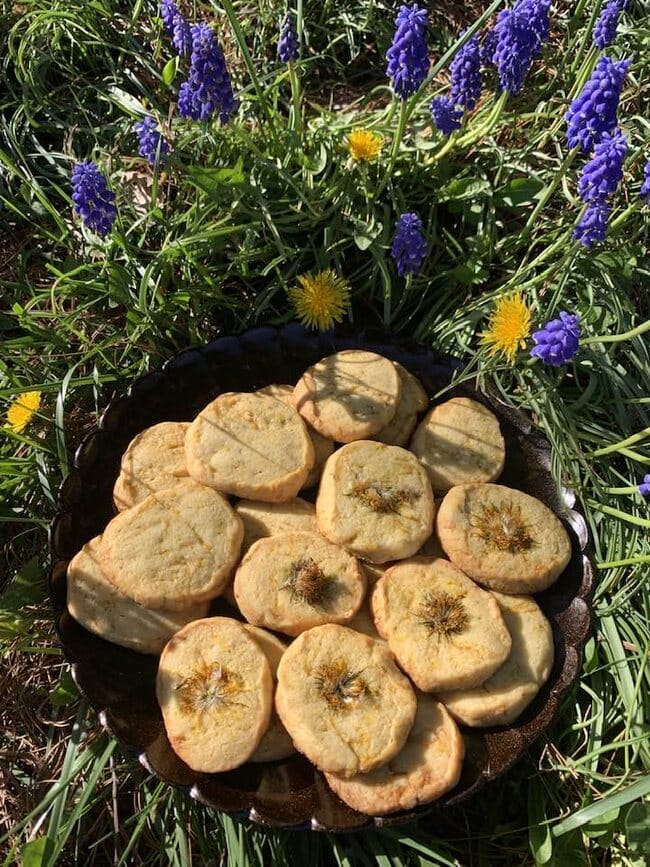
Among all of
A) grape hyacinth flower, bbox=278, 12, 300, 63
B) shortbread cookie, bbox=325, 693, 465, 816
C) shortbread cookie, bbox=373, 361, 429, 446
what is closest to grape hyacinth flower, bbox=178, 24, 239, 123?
grape hyacinth flower, bbox=278, 12, 300, 63

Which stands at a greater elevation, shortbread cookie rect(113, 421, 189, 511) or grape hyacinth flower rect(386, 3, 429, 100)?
grape hyacinth flower rect(386, 3, 429, 100)

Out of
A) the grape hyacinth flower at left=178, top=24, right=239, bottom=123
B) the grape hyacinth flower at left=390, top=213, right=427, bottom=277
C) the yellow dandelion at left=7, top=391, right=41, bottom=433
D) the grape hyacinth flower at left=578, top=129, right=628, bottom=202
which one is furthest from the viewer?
the yellow dandelion at left=7, top=391, right=41, bottom=433

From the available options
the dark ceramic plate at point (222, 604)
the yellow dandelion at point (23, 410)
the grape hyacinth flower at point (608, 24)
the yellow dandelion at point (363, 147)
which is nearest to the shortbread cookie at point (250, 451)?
the dark ceramic plate at point (222, 604)

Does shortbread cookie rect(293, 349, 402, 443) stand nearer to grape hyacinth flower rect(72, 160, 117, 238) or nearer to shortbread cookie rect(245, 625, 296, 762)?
shortbread cookie rect(245, 625, 296, 762)

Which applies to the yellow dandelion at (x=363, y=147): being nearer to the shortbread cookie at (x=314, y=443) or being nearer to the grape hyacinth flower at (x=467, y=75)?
the grape hyacinth flower at (x=467, y=75)

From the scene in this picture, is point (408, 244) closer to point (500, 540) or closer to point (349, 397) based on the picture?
point (349, 397)

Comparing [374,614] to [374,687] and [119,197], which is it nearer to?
[374,687]

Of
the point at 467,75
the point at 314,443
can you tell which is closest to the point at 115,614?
the point at 314,443
